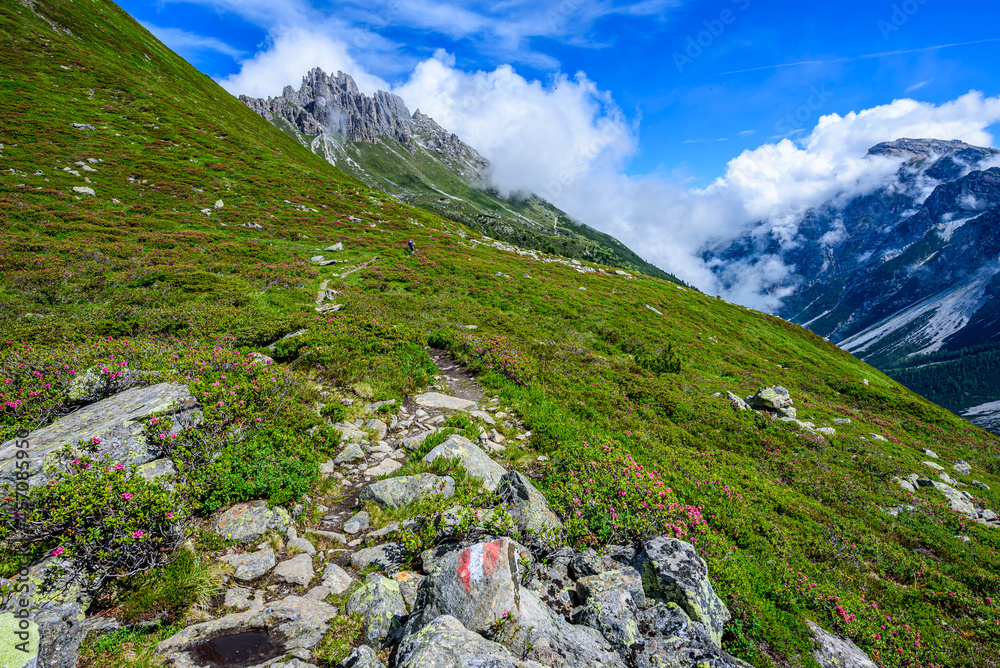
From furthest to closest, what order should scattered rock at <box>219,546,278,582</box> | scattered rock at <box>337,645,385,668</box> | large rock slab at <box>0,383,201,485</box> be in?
large rock slab at <box>0,383,201,485</box>, scattered rock at <box>219,546,278,582</box>, scattered rock at <box>337,645,385,668</box>

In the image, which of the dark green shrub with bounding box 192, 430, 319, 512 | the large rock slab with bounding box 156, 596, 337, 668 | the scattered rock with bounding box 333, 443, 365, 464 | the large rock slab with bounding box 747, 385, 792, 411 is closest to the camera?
the large rock slab with bounding box 156, 596, 337, 668

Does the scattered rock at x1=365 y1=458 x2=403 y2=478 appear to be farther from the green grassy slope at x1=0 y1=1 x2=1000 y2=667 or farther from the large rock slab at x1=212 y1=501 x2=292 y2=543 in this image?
the green grassy slope at x1=0 y1=1 x2=1000 y2=667

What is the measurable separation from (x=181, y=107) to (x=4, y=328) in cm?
6705

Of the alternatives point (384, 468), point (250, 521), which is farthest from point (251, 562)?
point (384, 468)

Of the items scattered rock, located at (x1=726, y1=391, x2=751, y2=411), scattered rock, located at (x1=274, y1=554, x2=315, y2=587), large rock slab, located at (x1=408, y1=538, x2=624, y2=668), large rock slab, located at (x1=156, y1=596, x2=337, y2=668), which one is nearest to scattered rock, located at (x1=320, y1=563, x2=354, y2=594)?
scattered rock, located at (x1=274, y1=554, x2=315, y2=587)

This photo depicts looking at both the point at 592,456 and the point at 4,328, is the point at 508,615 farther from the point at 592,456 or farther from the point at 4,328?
the point at 4,328

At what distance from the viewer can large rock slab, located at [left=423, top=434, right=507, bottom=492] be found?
8711 mm

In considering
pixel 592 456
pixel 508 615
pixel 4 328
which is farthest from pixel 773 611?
pixel 4 328

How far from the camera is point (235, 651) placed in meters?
4.41

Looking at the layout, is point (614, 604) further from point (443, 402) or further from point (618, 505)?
point (443, 402)

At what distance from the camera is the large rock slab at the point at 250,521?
6148mm

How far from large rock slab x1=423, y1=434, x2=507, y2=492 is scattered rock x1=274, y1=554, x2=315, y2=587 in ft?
10.8

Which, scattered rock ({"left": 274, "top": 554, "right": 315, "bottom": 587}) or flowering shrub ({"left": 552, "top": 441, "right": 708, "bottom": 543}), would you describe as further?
flowering shrub ({"left": 552, "top": 441, "right": 708, "bottom": 543})

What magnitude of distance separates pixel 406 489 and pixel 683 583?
528cm
